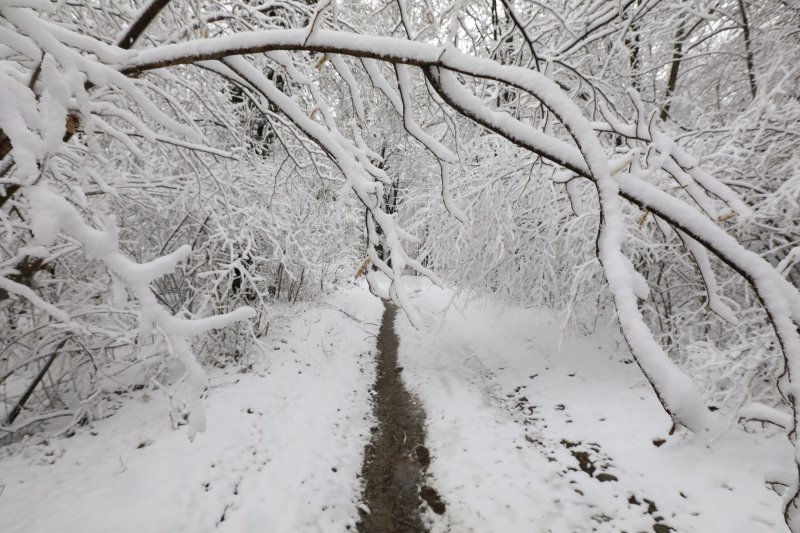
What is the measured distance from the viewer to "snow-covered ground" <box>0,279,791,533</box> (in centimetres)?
371

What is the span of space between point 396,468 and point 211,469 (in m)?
2.29

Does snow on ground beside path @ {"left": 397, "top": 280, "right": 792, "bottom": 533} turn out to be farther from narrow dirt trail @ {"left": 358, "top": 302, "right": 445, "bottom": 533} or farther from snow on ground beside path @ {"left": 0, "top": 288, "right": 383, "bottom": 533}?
snow on ground beside path @ {"left": 0, "top": 288, "right": 383, "bottom": 533}

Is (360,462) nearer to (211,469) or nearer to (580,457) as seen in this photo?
(211,469)

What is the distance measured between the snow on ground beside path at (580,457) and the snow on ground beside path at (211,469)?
1.36 m

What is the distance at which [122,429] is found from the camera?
191 inches

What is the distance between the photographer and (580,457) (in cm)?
493

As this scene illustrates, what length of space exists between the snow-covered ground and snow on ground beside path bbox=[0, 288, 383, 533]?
0.02 m

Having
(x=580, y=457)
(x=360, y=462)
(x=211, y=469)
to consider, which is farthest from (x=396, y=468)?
(x=580, y=457)

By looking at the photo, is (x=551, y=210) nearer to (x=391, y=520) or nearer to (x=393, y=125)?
(x=393, y=125)

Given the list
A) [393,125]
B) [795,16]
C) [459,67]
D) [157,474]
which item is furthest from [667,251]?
[157,474]

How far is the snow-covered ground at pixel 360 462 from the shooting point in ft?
12.2

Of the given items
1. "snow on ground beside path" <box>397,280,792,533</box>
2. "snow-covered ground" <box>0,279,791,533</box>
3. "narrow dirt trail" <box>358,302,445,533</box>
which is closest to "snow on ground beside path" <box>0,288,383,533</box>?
"snow-covered ground" <box>0,279,791,533</box>

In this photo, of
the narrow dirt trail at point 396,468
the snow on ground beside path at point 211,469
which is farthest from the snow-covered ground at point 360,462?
the narrow dirt trail at point 396,468

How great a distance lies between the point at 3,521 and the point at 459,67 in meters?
5.18
